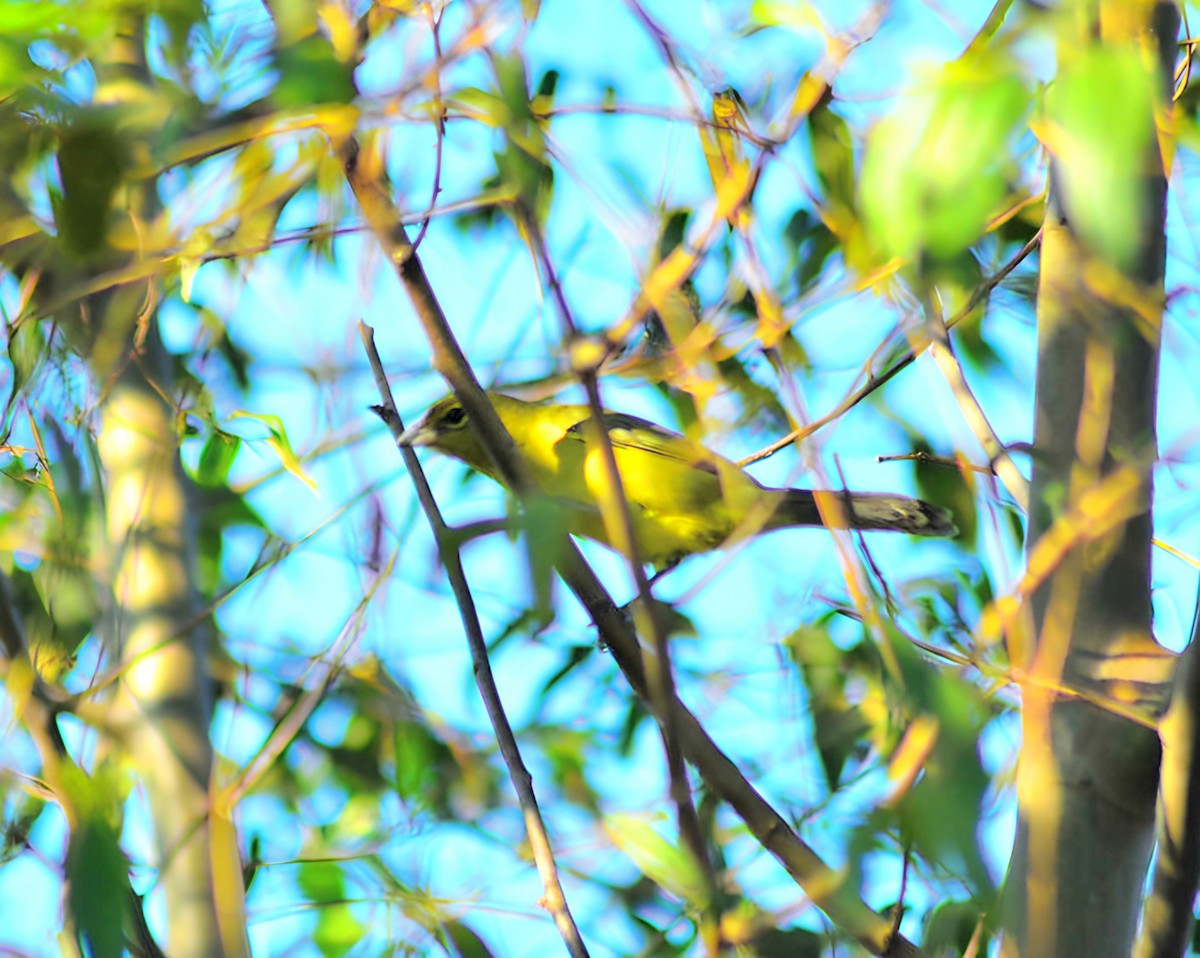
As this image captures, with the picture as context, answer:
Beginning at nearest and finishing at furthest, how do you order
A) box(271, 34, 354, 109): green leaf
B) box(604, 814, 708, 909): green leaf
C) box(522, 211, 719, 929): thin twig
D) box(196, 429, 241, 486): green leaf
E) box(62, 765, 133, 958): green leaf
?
box(522, 211, 719, 929): thin twig < box(271, 34, 354, 109): green leaf < box(62, 765, 133, 958): green leaf < box(604, 814, 708, 909): green leaf < box(196, 429, 241, 486): green leaf

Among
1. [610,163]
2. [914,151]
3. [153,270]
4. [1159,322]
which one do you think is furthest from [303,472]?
[914,151]

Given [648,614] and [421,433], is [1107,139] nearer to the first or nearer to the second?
[648,614]

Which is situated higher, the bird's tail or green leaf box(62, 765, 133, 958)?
the bird's tail

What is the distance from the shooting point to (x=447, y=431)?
4.11 meters

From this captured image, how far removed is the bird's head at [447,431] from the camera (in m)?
4.08

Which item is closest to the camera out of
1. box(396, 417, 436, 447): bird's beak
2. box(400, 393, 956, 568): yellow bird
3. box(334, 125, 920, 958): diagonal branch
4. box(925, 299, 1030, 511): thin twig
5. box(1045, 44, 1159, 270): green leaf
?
box(1045, 44, 1159, 270): green leaf

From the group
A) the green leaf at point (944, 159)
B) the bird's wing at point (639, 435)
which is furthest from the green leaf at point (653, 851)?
the bird's wing at point (639, 435)

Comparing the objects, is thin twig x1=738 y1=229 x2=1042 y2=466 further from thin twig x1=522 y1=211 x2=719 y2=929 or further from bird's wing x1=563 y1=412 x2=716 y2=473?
bird's wing x1=563 y1=412 x2=716 y2=473

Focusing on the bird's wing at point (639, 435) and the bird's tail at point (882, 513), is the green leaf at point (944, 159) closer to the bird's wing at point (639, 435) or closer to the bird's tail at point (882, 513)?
the bird's tail at point (882, 513)

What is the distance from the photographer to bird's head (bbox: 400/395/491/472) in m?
4.08

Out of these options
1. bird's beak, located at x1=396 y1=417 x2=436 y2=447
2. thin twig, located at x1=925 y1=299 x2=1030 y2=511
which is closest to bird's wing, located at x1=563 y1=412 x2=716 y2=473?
bird's beak, located at x1=396 y1=417 x2=436 y2=447

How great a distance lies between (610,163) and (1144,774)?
1.36 metres

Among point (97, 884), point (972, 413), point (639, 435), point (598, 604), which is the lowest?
point (97, 884)

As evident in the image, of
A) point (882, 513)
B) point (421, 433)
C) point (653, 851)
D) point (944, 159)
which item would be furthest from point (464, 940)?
point (944, 159)
